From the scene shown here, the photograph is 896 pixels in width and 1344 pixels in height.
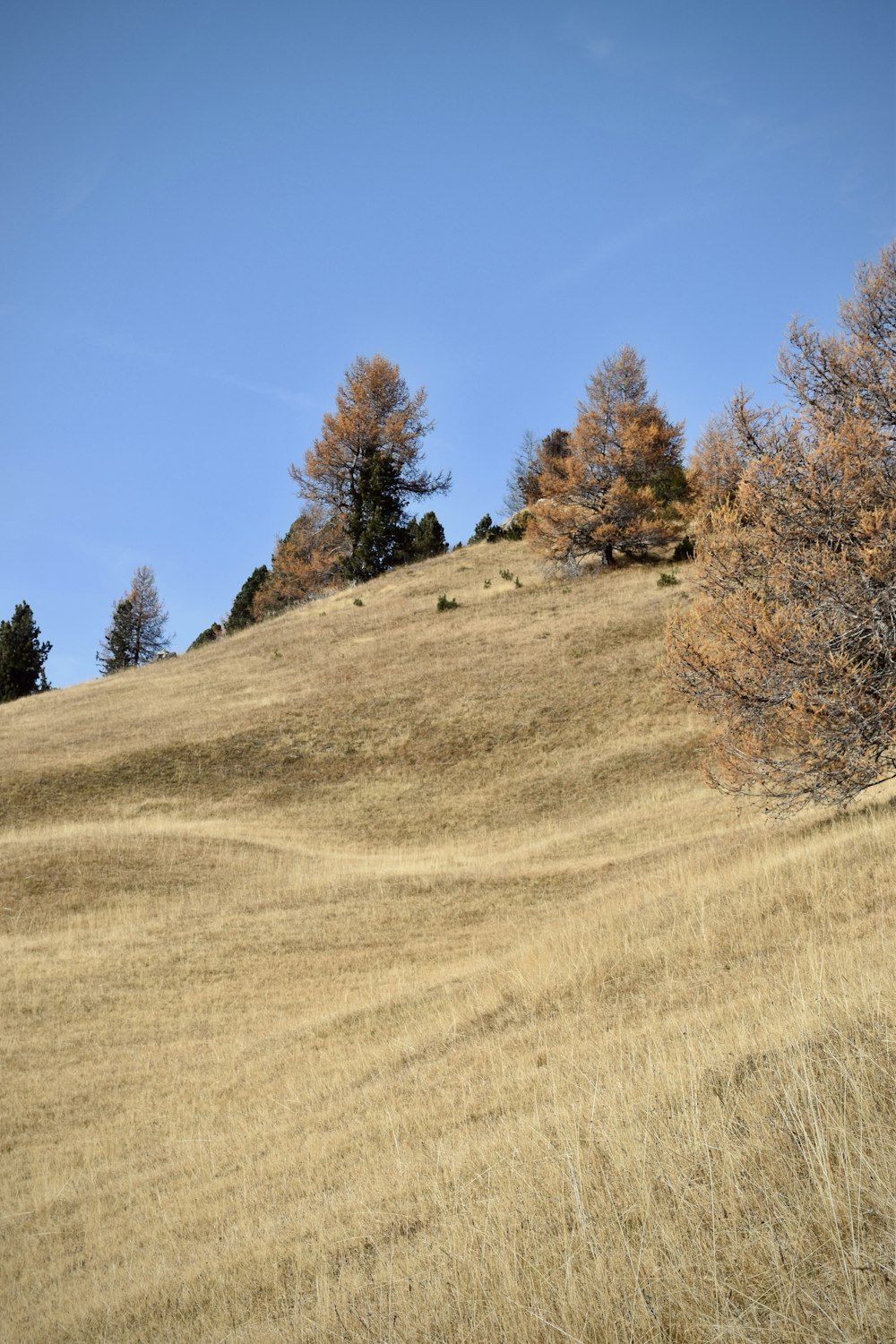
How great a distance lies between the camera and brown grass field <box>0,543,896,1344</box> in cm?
364

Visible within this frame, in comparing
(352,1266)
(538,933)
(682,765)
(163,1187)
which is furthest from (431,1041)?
(682,765)

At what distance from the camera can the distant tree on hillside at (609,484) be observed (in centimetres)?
4675

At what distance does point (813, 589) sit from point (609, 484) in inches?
1388

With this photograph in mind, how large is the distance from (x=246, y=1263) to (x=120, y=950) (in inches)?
524

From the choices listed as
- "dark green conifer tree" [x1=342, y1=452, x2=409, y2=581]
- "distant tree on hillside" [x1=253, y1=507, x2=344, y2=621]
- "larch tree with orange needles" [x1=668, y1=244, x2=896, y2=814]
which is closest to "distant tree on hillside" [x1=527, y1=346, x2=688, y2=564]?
"dark green conifer tree" [x1=342, y1=452, x2=409, y2=581]

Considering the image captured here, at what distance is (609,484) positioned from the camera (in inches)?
1855

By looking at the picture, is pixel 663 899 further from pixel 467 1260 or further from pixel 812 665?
pixel 467 1260

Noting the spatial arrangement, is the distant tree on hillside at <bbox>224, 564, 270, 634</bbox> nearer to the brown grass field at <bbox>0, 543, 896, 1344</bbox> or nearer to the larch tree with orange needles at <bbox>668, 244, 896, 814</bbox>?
the brown grass field at <bbox>0, 543, 896, 1344</bbox>

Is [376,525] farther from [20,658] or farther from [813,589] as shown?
[813,589]

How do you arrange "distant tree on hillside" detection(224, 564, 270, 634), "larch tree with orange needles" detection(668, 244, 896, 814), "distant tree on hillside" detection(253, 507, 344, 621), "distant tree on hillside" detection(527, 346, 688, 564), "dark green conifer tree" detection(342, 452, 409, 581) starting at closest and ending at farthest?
"larch tree with orange needles" detection(668, 244, 896, 814) → "distant tree on hillside" detection(527, 346, 688, 564) → "dark green conifer tree" detection(342, 452, 409, 581) → "distant tree on hillside" detection(253, 507, 344, 621) → "distant tree on hillside" detection(224, 564, 270, 634)

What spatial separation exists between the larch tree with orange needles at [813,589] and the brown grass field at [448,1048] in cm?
155

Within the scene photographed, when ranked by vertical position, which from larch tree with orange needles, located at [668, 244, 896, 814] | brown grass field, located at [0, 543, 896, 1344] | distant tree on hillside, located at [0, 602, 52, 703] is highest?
distant tree on hillside, located at [0, 602, 52, 703]

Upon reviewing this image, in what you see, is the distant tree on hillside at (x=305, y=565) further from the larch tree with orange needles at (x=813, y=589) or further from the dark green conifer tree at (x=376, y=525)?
the larch tree with orange needles at (x=813, y=589)

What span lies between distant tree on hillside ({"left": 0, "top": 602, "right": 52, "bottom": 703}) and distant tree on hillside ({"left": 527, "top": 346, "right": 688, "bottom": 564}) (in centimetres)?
3480
